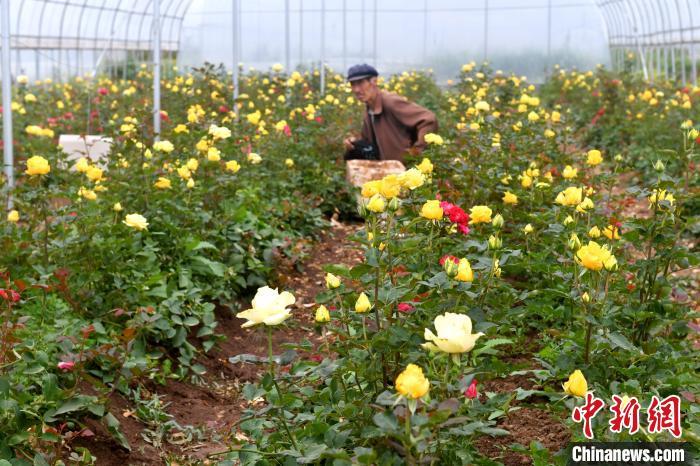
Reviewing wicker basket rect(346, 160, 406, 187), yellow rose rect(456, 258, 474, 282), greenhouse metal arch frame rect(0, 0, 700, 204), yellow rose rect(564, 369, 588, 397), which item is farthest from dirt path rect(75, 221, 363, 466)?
greenhouse metal arch frame rect(0, 0, 700, 204)

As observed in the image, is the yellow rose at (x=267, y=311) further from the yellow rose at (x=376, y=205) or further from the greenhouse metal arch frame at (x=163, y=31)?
the greenhouse metal arch frame at (x=163, y=31)

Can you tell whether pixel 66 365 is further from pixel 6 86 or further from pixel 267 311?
pixel 6 86

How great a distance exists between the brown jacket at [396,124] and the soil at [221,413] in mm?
2022

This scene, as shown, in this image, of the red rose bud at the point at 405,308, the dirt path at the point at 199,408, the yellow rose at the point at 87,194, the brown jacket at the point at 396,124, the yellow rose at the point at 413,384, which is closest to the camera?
the yellow rose at the point at 413,384

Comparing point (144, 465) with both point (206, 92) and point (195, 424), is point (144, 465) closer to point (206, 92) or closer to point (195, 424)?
point (195, 424)

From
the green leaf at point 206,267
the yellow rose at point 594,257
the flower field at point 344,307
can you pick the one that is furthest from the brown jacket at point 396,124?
the yellow rose at point 594,257

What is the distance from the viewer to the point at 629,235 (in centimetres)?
291

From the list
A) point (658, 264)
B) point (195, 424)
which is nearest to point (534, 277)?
point (658, 264)

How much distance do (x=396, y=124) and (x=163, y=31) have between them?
14.0 m

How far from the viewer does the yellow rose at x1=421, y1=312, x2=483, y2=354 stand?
1686 mm

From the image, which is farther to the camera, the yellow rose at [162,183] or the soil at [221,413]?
the yellow rose at [162,183]

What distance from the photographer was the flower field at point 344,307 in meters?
2.03

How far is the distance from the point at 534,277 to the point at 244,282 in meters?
1.61

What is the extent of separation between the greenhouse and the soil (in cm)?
1
